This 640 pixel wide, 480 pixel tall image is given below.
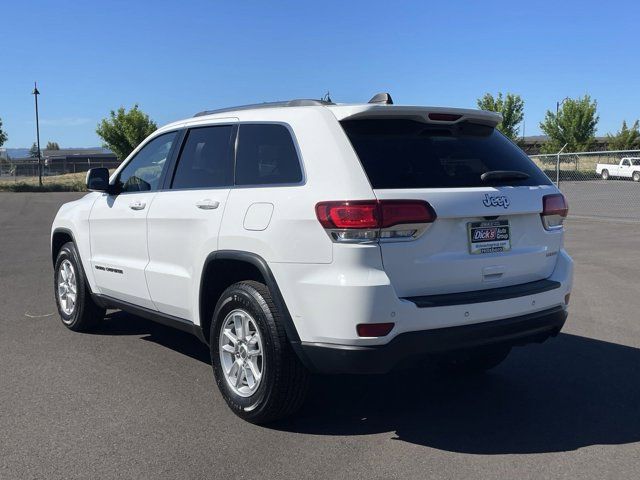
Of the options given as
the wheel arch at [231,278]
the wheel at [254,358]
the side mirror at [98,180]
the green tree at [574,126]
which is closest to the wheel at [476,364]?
the wheel at [254,358]

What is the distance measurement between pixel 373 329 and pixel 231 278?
1288 mm

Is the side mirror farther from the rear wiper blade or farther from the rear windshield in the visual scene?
the rear wiper blade

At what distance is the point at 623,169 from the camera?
3684cm

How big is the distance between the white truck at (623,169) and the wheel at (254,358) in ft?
98.2

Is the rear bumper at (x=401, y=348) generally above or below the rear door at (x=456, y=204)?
below

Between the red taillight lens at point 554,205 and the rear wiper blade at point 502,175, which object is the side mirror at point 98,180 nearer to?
the rear wiper blade at point 502,175

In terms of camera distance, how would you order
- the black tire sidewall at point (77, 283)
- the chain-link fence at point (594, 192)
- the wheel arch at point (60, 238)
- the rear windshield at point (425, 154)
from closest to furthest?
1. the rear windshield at point (425, 154)
2. the black tire sidewall at point (77, 283)
3. the wheel arch at point (60, 238)
4. the chain-link fence at point (594, 192)

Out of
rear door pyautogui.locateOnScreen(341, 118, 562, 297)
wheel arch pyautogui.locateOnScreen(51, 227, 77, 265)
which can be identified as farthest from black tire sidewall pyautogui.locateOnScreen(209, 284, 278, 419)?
wheel arch pyautogui.locateOnScreen(51, 227, 77, 265)

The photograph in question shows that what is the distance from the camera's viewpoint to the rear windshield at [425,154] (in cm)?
381

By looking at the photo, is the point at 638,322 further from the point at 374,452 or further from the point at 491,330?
the point at 374,452

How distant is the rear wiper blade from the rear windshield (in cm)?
2

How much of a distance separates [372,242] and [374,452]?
1207 millimetres

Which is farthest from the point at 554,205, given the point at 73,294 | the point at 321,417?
the point at 73,294

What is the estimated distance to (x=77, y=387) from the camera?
192 inches
